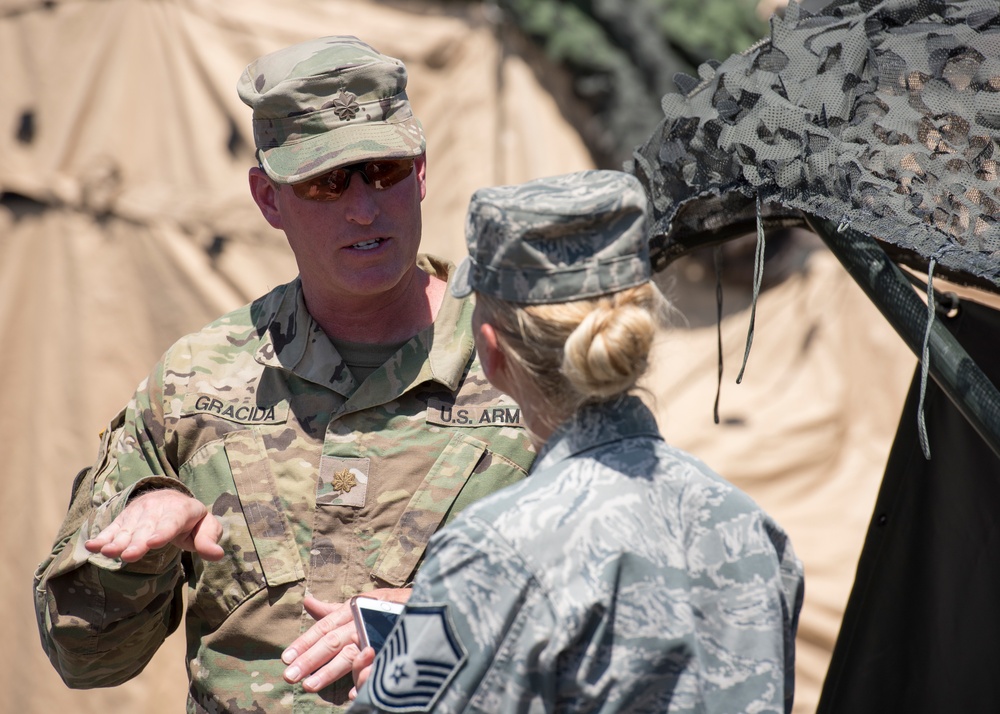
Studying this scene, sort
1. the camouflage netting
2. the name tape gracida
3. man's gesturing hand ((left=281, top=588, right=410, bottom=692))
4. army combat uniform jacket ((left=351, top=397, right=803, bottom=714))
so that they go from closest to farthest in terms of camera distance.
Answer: army combat uniform jacket ((left=351, top=397, right=803, bottom=714)) → man's gesturing hand ((left=281, top=588, right=410, bottom=692)) → the name tape gracida → the camouflage netting

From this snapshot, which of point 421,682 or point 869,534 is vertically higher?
point 421,682

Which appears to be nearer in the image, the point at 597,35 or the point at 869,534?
the point at 869,534

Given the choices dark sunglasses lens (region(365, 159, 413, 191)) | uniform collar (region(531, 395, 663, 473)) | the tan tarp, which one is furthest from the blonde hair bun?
the tan tarp

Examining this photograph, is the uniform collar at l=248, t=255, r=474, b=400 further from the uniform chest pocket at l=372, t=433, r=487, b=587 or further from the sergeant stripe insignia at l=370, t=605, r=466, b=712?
the sergeant stripe insignia at l=370, t=605, r=466, b=712

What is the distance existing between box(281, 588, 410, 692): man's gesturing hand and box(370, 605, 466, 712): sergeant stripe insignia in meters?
0.31

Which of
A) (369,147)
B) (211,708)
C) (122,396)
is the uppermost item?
(369,147)

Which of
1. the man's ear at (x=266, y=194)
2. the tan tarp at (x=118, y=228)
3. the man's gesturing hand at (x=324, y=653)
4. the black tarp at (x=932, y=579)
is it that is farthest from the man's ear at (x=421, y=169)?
the tan tarp at (x=118, y=228)

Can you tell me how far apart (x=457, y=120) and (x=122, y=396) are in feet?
6.69

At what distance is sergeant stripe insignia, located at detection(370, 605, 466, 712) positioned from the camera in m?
1.30

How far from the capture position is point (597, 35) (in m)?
6.41

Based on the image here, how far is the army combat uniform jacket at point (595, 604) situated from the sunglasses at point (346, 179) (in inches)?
35.3

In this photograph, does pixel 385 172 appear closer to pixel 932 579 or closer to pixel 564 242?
pixel 564 242

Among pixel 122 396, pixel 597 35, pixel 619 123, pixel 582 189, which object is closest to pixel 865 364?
pixel 619 123

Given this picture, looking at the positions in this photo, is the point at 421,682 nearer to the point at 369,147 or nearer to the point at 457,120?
the point at 369,147
